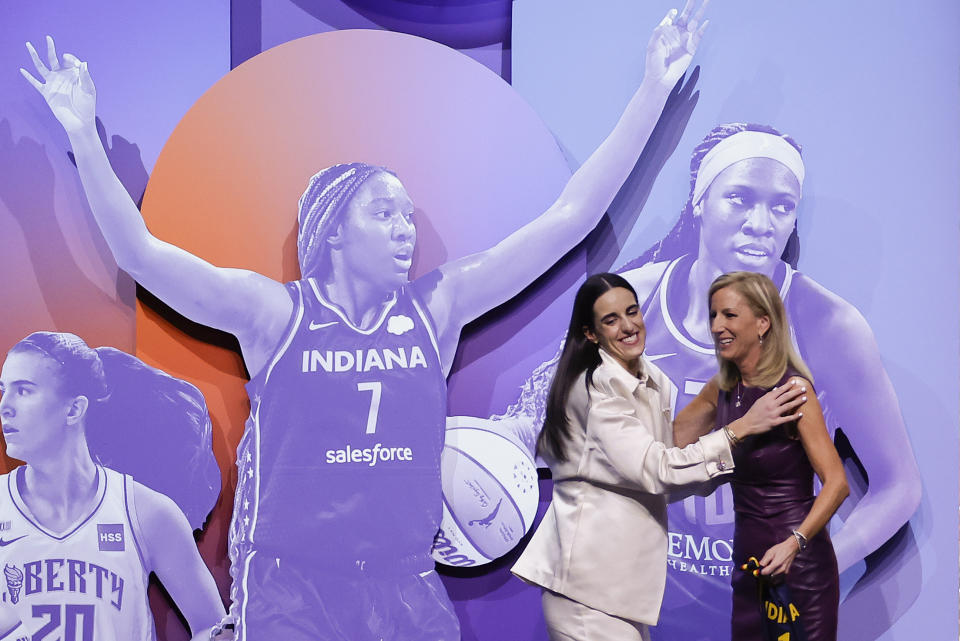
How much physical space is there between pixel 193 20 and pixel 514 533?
98.4 inches

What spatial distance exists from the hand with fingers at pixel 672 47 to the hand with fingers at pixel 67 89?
2.22 meters

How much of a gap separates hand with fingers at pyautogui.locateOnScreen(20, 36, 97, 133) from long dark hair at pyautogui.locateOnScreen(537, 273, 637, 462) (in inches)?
80.6

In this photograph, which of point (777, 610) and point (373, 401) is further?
point (373, 401)

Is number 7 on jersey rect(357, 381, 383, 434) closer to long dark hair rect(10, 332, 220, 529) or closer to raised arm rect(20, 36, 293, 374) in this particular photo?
raised arm rect(20, 36, 293, 374)

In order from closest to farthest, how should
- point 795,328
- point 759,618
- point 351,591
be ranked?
point 759,618
point 351,591
point 795,328

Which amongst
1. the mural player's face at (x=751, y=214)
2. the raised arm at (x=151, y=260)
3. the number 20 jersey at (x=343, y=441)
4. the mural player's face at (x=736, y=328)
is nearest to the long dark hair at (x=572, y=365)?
the mural player's face at (x=736, y=328)

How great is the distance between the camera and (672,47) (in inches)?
136

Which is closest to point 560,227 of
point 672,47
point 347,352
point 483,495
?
point 672,47

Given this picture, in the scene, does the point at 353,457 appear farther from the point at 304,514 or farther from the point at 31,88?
the point at 31,88

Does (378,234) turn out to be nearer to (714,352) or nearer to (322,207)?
(322,207)

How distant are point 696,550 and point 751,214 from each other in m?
1.36

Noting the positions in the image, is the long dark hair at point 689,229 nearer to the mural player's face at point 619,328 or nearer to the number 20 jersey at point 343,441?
the mural player's face at point 619,328

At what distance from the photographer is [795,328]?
136 inches

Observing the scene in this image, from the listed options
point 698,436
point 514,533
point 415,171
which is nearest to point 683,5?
point 415,171
